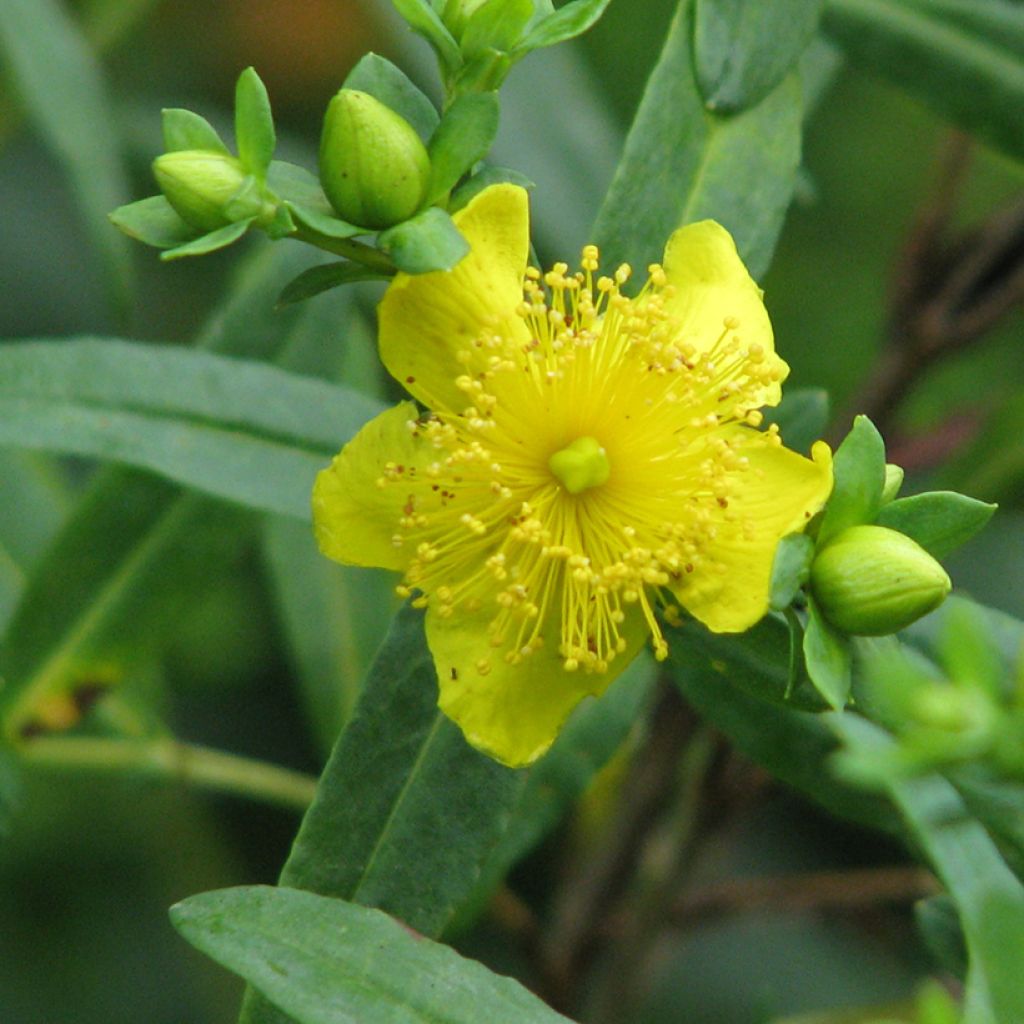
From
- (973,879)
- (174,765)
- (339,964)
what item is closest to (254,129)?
(339,964)

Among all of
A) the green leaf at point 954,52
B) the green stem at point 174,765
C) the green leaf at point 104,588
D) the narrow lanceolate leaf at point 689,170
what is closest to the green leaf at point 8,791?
the green leaf at point 104,588

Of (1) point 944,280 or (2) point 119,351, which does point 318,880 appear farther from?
(1) point 944,280

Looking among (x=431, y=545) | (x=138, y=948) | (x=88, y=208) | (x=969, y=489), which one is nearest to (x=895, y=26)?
(x=969, y=489)

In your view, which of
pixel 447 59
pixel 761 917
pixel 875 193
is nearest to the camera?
pixel 447 59

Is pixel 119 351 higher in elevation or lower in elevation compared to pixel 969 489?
higher

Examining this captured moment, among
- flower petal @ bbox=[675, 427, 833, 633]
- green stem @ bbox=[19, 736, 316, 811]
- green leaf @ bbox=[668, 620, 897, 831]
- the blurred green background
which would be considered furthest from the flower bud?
green stem @ bbox=[19, 736, 316, 811]

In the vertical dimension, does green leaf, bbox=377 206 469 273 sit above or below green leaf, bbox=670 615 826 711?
above

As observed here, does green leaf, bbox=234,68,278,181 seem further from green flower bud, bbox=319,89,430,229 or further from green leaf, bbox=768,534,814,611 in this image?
green leaf, bbox=768,534,814,611
